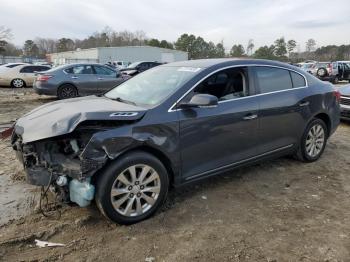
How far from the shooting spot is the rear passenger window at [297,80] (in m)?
5.09

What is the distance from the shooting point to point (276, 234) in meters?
3.42

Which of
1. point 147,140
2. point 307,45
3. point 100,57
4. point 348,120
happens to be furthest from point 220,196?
point 307,45

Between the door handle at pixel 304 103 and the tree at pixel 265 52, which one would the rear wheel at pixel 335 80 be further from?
the tree at pixel 265 52

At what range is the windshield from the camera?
13.0 feet

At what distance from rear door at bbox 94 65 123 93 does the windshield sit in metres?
8.90

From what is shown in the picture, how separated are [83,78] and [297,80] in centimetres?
972

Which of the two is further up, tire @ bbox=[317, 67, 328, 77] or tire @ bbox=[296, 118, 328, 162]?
tire @ bbox=[317, 67, 328, 77]

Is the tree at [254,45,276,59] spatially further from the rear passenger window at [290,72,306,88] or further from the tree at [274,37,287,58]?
the rear passenger window at [290,72,306,88]

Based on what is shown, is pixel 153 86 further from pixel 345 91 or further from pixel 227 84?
pixel 345 91

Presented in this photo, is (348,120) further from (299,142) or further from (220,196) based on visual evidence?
(220,196)

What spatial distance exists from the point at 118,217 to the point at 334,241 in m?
2.09

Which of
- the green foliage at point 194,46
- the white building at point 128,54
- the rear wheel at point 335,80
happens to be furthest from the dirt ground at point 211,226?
the green foliage at point 194,46

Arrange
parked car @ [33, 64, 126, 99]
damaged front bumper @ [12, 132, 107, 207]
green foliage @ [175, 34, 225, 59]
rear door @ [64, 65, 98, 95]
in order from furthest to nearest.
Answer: green foliage @ [175, 34, 225, 59], rear door @ [64, 65, 98, 95], parked car @ [33, 64, 126, 99], damaged front bumper @ [12, 132, 107, 207]

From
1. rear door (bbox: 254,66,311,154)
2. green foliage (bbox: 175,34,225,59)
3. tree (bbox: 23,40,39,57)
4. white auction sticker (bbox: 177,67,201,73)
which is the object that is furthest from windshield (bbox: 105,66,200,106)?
tree (bbox: 23,40,39,57)
